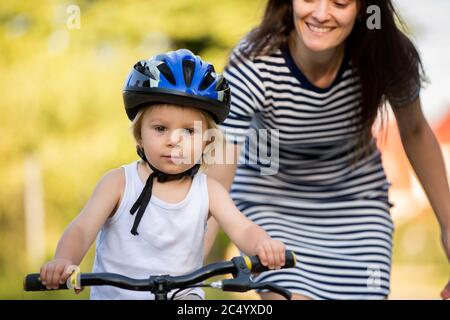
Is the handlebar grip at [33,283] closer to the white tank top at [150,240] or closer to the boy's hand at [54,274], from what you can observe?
the boy's hand at [54,274]

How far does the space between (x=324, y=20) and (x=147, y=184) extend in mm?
1120

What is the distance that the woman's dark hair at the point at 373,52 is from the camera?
4.06m

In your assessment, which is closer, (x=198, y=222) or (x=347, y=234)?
(x=198, y=222)

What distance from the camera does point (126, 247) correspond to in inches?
128

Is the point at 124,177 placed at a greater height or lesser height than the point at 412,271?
greater

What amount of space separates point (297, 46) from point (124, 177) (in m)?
1.20

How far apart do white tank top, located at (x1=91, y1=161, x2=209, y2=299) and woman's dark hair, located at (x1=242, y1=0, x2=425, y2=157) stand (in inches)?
40.0

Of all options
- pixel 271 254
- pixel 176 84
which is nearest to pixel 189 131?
pixel 176 84

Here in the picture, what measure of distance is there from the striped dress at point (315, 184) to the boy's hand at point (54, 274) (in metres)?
1.45

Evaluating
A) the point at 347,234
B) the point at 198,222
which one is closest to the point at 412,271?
the point at 347,234

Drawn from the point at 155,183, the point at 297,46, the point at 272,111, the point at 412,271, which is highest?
the point at 297,46

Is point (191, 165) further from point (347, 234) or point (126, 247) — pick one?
point (347, 234)
